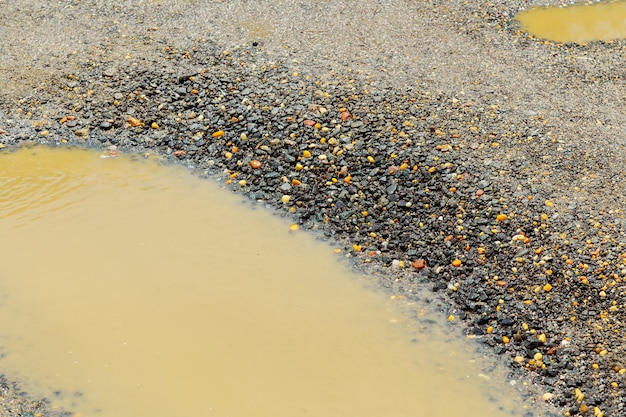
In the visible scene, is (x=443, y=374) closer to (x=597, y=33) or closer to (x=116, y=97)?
(x=116, y=97)

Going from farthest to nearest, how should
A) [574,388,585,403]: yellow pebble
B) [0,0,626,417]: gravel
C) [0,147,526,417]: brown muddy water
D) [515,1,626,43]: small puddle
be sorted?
[515,1,626,43]: small puddle < [0,0,626,417]: gravel < [0,147,526,417]: brown muddy water < [574,388,585,403]: yellow pebble

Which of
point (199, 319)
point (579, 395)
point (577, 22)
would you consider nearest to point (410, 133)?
point (199, 319)

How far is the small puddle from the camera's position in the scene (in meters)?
8.69

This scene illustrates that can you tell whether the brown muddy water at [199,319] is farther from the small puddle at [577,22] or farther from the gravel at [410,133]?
the small puddle at [577,22]

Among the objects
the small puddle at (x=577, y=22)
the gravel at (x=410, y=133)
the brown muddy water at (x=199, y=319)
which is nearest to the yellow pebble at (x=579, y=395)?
the gravel at (x=410, y=133)

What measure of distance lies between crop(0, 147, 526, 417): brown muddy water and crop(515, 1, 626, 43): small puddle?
4.86m

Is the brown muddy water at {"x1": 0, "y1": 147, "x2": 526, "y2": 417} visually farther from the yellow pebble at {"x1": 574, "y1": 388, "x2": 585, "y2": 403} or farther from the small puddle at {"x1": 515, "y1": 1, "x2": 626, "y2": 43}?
the small puddle at {"x1": 515, "y1": 1, "x2": 626, "y2": 43}

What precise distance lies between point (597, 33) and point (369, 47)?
3.17 m

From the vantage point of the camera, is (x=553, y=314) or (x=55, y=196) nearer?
(x=553, y=314)

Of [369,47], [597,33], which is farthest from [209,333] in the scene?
[597,33]

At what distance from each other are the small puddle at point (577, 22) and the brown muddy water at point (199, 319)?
486 cm

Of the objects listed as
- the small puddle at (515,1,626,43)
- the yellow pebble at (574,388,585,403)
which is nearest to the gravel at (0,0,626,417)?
the yellow pebble at (574,388,585,403)

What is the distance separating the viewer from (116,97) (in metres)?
7.51

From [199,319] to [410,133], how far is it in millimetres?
2862
